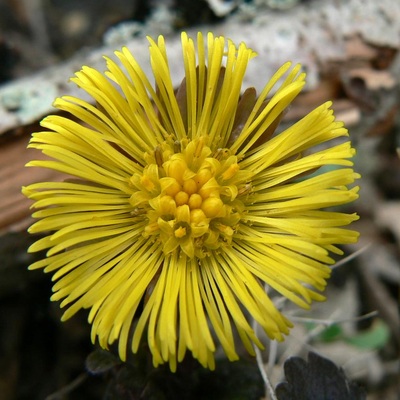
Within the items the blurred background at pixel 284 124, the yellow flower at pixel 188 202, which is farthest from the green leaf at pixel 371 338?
the yellow flower at pixel 188 202

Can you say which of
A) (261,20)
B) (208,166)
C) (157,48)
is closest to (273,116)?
(208,166)

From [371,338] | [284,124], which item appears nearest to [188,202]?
[284,124]

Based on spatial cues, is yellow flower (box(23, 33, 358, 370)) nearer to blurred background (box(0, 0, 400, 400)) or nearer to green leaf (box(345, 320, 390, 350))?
blurred background (box(0, 0, 400, 400))

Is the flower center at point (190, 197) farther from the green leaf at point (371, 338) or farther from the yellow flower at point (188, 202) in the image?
the green leaf at point (371, 338)

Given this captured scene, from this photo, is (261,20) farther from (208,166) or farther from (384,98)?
(208,166)

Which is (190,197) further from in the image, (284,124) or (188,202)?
(284,124)

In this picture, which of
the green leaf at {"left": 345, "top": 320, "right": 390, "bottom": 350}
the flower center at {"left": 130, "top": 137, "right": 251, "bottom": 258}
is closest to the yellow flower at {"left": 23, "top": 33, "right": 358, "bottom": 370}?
the flower center at {"left": 130, "top": 137, "right": 251, "bottom": 258}
